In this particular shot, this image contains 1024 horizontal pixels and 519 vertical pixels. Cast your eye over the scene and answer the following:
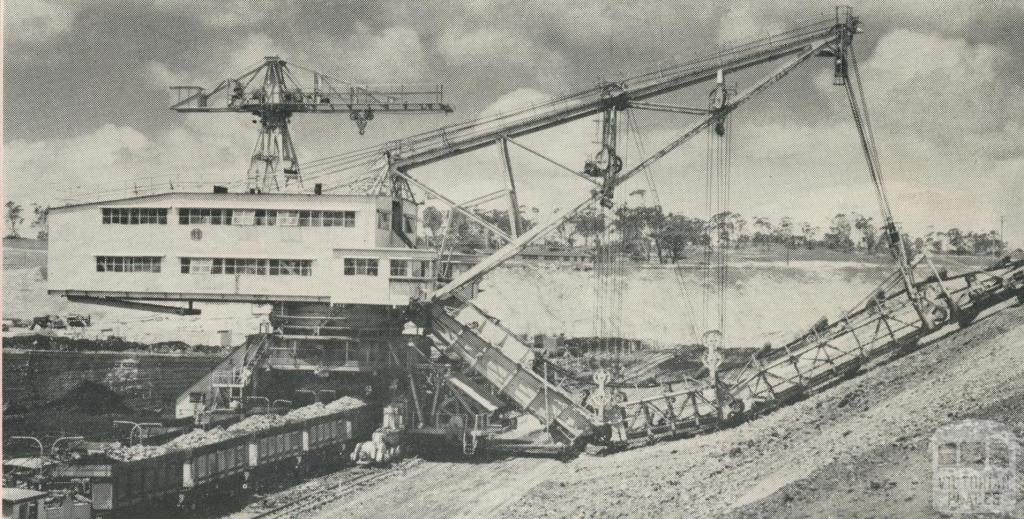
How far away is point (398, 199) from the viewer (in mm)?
23688

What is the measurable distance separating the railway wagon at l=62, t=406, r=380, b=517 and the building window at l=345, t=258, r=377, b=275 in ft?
13.5

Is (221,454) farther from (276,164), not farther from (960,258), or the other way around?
(960,258)

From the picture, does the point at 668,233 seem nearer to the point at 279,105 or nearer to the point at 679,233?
the point at 679,233

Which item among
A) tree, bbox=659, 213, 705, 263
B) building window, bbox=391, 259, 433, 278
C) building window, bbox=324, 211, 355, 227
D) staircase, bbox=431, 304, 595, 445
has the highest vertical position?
tree, bbox=659, 213, 705, 263

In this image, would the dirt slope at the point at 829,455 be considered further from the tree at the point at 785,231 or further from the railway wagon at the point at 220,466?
the tree at the point at 785,231

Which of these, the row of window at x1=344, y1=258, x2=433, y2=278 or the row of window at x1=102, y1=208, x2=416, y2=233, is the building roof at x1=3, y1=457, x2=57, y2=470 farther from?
the row of window at x1=344, y1=258, x2=433, y2=278

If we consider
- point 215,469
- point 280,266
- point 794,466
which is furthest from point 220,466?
point 794,466

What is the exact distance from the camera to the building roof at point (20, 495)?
46.5 ft

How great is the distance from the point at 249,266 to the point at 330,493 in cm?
695

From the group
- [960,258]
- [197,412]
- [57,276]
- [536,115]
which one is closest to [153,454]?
[197,412]

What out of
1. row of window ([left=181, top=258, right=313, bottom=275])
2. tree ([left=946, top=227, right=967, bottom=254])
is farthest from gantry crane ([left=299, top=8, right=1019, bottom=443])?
tree ([left=946, top=227, right=967, bottom=254])

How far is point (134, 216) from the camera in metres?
23.0

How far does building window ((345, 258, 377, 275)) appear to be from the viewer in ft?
73.4

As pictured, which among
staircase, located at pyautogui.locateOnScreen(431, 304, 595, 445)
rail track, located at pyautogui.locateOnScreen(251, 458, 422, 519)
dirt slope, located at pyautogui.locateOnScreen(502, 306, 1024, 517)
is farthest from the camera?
staircase, located at pyautogui.locateOnScreen(431, 304, 595, 445)
